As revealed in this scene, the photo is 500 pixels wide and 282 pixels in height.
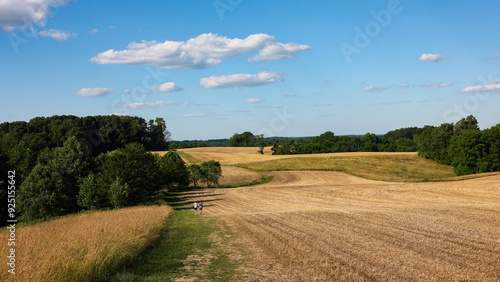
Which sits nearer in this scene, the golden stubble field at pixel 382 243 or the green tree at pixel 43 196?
the golden stubble field at pixel 382 243

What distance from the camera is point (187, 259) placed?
16.6 meters

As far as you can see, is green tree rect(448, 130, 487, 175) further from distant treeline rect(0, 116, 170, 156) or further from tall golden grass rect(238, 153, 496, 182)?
distant treeline rect(0, 116, 170, 156)

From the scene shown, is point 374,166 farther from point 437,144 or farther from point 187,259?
point 187,259

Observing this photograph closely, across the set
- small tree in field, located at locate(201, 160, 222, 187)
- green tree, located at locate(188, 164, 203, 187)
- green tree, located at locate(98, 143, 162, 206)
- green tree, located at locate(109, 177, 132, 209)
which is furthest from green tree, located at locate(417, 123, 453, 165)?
green tree, located at locate(109, 177, 132, 209)

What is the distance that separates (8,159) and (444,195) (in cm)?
6904

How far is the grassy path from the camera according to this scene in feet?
44.9

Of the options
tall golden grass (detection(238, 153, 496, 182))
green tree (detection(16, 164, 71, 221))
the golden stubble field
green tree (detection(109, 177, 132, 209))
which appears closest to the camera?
the golden stubble field

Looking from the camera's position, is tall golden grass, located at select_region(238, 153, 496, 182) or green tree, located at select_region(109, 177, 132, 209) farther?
tall golden grass, located at select_region(238, 153, 496, 182)

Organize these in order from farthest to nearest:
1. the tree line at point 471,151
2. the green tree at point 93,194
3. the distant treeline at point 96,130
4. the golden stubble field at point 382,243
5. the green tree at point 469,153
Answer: the distant treeline at point 96,130 → the green tree at point 469,153 → the tree line at point 471,151 → the green tree at point 93,194 → the golden stubble field at point 382,243

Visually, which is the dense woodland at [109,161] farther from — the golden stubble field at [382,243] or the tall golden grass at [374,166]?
the golden stubble field at [382,243]

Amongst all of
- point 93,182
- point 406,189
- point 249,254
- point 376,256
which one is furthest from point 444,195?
point 93,182

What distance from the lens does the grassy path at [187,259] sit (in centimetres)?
1370

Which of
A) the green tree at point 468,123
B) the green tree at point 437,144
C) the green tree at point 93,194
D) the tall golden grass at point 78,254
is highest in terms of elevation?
the green tree at point 468,123

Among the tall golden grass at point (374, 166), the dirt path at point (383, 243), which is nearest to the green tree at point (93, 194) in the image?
the dirt path at point (383, 243)
